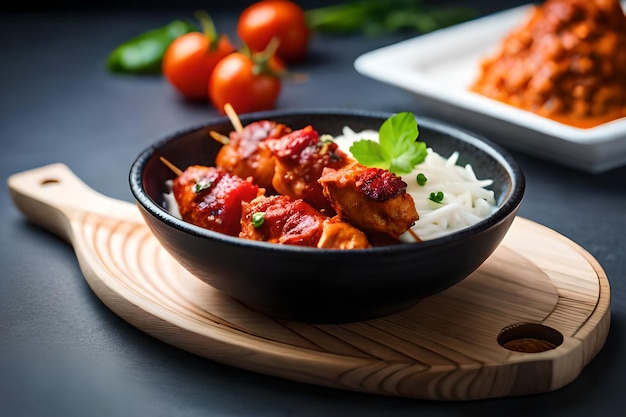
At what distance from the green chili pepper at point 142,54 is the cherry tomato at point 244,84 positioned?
31.0 inches

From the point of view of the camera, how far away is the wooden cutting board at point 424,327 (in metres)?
2.06

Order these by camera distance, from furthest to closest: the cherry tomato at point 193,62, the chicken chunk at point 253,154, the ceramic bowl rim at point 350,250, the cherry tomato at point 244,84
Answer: the cherry tomato at point 193,62 → the cherry tomato at point 244,84 → the chicken chunk at point 253,154 → the ceramic bowl rim at point 350,250

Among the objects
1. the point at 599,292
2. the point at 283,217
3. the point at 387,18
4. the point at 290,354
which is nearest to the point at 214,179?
the point at 283,217

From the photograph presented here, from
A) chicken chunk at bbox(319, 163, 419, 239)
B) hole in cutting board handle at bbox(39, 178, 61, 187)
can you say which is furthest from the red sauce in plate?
hole in cutting board handle at bbox(39, 178, 61, 187)

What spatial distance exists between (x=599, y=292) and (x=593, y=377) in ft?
0.93

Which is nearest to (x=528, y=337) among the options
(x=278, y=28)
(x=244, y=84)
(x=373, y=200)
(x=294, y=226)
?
(x=373, y=200)

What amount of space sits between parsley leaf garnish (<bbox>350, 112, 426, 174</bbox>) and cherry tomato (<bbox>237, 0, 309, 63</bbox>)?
2.81 meters

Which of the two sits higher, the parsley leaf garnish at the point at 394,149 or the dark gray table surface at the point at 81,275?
the parsley leaf garnish at the point at 394,149

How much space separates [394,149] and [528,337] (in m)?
0.60

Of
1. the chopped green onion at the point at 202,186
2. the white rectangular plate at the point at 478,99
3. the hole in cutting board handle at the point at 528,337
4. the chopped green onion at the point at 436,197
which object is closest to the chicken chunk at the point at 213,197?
the chopped green onion at the point at 202,186

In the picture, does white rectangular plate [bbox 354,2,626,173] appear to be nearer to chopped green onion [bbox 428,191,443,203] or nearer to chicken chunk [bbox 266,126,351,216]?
chopped green onion [bbox 428,191,443,203]

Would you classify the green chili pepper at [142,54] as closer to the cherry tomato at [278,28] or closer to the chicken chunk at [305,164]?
the cherry tomato at [278,28]

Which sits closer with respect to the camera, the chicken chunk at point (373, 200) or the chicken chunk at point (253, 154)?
the chicken chunk at point (373, 200)

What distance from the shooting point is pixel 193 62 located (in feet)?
14.9
